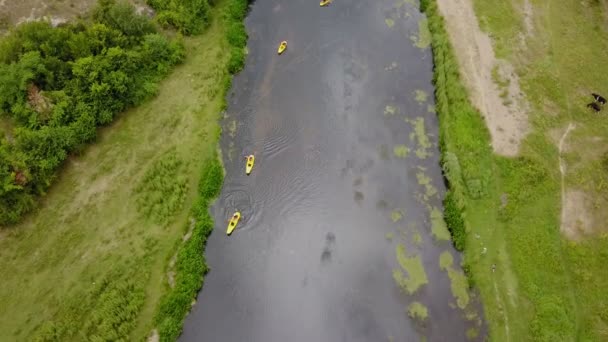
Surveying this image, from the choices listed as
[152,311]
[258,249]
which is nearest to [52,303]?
[152,311]

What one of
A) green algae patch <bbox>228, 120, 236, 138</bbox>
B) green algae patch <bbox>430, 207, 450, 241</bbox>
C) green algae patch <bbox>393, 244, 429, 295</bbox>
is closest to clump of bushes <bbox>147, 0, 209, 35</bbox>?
green algae patch <bbox>228, 120, 236, 138</bbox>

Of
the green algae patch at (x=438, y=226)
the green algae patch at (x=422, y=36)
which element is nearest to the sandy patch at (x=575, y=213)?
the green algae patch at (x=438, y=226)

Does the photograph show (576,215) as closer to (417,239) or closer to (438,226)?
(438,226)

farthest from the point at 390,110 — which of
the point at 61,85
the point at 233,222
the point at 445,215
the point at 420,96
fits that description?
the point at 61,85

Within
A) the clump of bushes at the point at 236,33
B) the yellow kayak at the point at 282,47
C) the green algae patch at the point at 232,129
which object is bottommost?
the green algae patch at the point at 232,129

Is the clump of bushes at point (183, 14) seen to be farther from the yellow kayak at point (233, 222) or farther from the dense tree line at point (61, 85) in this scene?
the yellow kayak at point (233, 222)

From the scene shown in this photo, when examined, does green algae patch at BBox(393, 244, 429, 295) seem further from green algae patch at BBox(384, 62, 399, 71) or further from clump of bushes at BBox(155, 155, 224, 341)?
green algae patch at BBox(384, 62, 399, 71)
